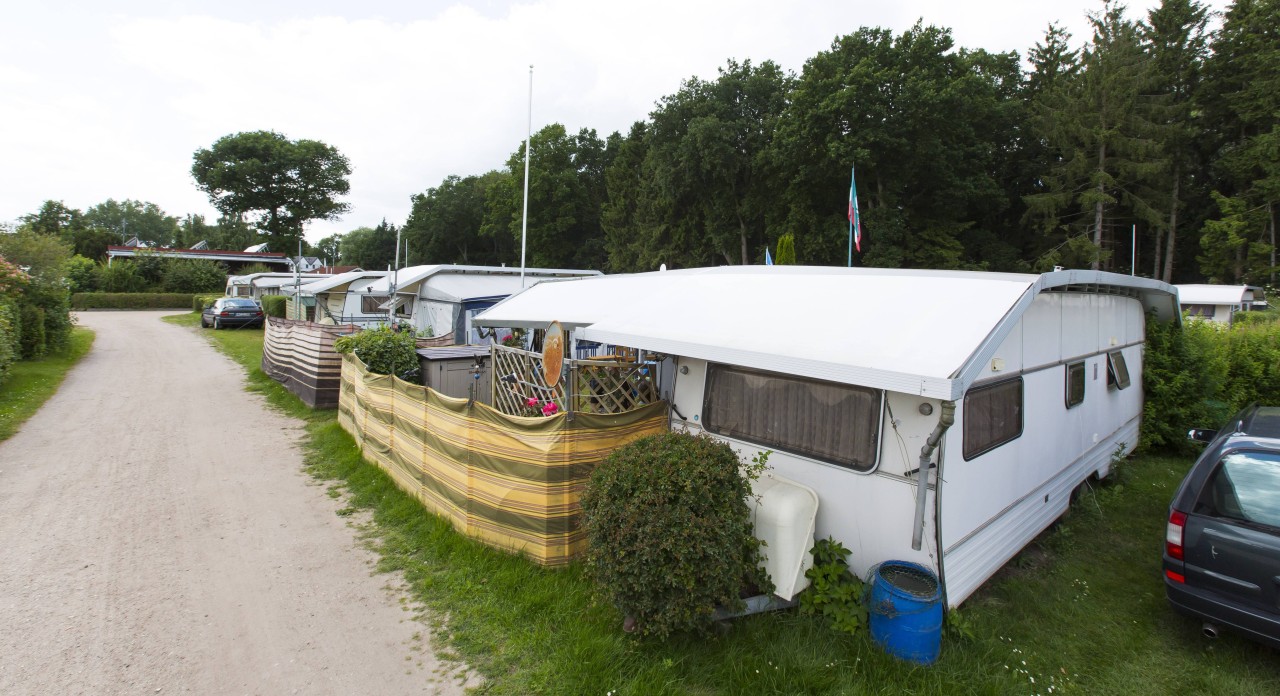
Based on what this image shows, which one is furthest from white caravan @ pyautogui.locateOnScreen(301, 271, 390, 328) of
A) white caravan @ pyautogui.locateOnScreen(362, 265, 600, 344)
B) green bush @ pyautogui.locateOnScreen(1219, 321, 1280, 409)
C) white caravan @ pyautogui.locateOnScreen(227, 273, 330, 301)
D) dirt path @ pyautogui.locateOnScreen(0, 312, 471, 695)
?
green bush @ pyautogui.locateOnScreen(1219, 321, 1280, 409)

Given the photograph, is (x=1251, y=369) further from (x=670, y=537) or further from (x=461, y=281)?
(x=461, y=281)

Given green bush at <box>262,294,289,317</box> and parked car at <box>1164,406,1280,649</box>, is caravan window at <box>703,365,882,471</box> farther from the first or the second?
green bush at <box>262,294,289,317</box>

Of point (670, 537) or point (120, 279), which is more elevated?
point (120, 279)

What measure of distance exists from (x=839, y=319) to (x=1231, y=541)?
272 centimetres

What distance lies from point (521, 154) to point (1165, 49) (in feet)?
130

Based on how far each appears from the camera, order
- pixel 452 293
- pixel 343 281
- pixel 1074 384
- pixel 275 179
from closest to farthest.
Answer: pixel 1074 384 < pixel 452 293 < pixel 343 281 < pixel 275 179

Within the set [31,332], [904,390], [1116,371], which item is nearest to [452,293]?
[31,332]

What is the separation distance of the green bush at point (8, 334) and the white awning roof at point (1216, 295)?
102ft

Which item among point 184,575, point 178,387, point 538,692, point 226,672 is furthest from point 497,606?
point 178,387

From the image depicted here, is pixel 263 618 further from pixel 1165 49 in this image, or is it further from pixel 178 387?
pixel 1165 49

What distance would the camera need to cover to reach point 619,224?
43000 mm

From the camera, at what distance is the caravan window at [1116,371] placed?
696 cm

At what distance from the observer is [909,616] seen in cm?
364

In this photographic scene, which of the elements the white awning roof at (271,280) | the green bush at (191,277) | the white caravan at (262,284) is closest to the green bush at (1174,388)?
the white caravan at (262,284)
